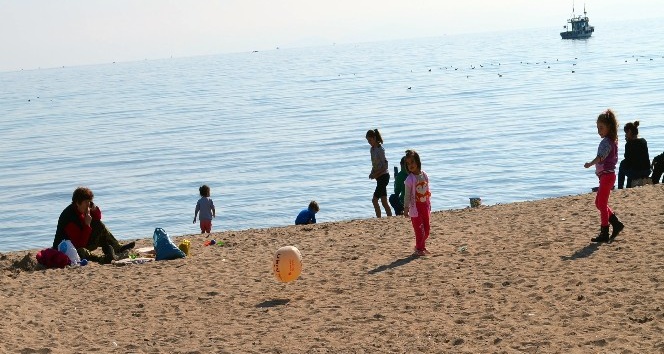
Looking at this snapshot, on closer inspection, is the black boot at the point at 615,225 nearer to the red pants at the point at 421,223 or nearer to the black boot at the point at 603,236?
the black boot at the point at 603,236

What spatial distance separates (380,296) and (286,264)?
1.16 m

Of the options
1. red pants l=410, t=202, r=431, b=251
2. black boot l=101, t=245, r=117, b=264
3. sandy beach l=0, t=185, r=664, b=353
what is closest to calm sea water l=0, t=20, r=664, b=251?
black boot l=101, t=245, r=117, b=264

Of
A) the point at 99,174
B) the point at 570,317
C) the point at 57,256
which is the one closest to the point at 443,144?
the point at 99,174

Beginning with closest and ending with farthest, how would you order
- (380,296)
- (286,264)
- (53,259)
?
(380,296), (286,264), (53,259)

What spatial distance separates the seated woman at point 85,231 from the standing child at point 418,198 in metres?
3.94

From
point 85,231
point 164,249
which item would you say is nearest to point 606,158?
point 164,249

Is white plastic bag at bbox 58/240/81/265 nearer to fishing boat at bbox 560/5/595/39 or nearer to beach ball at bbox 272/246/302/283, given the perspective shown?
beach ball at bbox 272/246/302/283

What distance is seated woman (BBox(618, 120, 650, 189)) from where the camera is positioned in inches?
633

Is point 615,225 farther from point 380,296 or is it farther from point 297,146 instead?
point 297,146

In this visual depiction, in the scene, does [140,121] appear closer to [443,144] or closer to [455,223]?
[443,144]

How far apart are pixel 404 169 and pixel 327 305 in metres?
5.24

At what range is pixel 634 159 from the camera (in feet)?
54.1

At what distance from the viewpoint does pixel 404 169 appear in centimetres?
1484

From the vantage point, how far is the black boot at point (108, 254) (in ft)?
42.9
